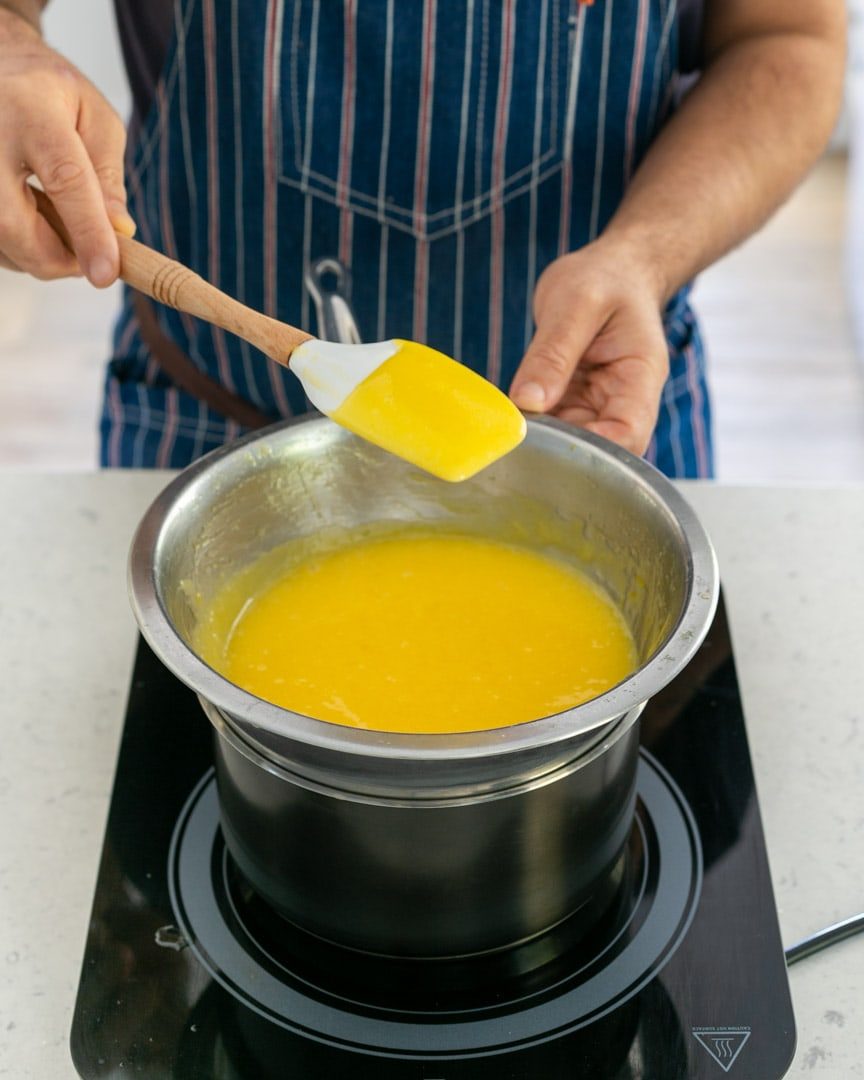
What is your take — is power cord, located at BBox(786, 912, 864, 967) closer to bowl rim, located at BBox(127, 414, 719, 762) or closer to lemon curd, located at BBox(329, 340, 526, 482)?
bowl rim, located at BBox(127, 414, 719, 762)

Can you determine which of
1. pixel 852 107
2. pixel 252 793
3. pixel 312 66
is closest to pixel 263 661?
pixel 252 793

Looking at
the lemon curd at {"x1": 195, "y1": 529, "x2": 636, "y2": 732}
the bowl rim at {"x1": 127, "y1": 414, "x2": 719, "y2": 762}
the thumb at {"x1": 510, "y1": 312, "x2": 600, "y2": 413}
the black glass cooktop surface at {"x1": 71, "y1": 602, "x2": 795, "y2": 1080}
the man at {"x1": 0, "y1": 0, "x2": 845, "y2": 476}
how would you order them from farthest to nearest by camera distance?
the man at {"x1": 0, "y1": 0, "x2": 845, "y2": 476}, the thumb at {"x1": 510, "y1": 312, "x2": 600, "y2": 413}, the lemon curd at {"x1": 195, "y1": 529, "x2": 636, "y2": 732}, the black glass cooktop surface at {"x1": 71, "y1": 602, "x2": 795, "y2": 1080}, the bowl rim at {"x1": 127, "y1": 414, "x2": 719, "y2": 762}

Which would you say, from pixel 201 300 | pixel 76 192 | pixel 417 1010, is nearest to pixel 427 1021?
pixel 417 1010

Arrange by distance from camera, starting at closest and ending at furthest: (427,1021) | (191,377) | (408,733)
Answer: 1. (408,733)
2. (427,1021)
3. (191,377)

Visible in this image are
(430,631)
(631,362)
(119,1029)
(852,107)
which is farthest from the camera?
(852,107)

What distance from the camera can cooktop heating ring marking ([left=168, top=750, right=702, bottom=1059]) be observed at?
2.68 feet

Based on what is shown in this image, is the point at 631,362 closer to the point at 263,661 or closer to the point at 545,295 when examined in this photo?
the point at 545,295

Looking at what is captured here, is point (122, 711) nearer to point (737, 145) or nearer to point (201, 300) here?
point (201, 300)

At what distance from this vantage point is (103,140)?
1.10 m

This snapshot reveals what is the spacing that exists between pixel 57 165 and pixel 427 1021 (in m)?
0.71

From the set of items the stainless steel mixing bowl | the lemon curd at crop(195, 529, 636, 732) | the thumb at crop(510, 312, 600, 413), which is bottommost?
the lemon curd at crop(195, 529, 636, 732)

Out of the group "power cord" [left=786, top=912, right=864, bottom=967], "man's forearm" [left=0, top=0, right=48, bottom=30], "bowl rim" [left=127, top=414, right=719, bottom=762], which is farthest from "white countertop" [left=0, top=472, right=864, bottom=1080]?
"man's forearm" [left=0, top=0, right=48, bottom=30]

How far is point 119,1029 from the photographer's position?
81 centimetres

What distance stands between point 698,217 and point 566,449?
46cm
